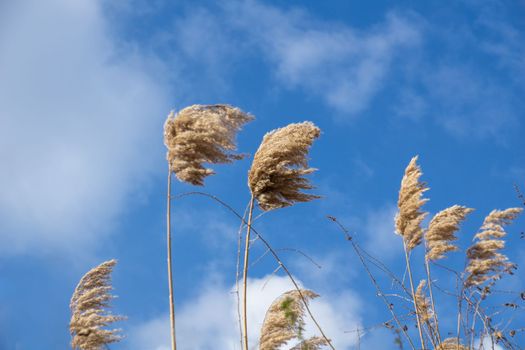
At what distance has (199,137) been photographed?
16.4ft

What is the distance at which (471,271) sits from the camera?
222 inches

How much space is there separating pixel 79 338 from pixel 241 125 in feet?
6.93

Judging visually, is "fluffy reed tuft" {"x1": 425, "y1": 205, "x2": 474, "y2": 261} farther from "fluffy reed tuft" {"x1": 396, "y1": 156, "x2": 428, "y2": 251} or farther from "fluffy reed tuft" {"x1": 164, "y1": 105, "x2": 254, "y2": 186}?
"fluffy reed tuft" {"x1": 164, "y1": 105, "x2": 254, "y2": 186}

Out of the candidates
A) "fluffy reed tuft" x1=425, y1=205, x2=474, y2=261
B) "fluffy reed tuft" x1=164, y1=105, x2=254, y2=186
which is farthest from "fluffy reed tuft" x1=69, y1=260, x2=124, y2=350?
"fluffy reed tuft" x1=425, y1=205, x2=474, y2=261

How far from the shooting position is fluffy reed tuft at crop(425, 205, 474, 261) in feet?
19.1

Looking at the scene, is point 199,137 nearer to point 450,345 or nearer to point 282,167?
point 282,167

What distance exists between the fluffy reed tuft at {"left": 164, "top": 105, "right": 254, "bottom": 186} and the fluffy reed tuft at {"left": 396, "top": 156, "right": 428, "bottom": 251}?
5.25ft

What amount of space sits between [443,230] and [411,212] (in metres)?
0.36

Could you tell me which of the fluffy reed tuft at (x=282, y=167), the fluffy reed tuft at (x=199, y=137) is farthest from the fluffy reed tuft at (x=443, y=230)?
the fluffy reed tuft at (x=199, y=137)

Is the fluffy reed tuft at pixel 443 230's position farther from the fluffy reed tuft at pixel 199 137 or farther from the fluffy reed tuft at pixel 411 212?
the fluffy reed tuft at pixel 199 137

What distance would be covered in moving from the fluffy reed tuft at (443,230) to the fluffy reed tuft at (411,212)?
0.38 feet

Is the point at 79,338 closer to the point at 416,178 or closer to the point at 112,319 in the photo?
the point at 112,319

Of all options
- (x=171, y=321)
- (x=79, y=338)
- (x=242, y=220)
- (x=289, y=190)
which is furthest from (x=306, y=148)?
(x=79, y=338)

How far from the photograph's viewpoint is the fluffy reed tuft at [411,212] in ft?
18.9
